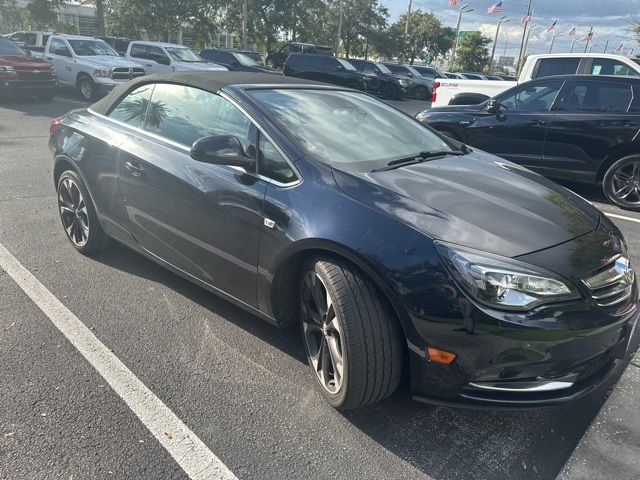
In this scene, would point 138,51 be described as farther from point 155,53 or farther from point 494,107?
point 494,107

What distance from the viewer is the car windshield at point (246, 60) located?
18.7 m

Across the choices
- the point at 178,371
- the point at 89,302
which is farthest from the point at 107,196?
the point at 178,371

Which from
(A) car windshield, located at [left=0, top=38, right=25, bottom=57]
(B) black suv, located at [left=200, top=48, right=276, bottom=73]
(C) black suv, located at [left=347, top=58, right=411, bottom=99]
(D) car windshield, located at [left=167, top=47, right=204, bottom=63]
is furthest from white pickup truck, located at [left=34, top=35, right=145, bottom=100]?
(C) black suv, located at [left=347, top=58, right=411, bottom=99]

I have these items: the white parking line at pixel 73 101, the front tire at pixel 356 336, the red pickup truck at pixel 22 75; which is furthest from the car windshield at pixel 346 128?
the white parking line at pixel 73 101

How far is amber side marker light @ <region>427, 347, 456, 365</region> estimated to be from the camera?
2.04 meters

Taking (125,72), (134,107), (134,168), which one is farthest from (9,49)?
(134,168)

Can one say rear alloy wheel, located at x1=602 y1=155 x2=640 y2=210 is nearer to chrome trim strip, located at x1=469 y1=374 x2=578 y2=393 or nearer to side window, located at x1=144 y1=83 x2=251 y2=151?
chrome trim strip, located at x1=469 y1=374 x2=578 y2=393

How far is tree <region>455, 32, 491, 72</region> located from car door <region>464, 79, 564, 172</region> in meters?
58.4

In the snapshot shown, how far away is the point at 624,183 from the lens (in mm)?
6117

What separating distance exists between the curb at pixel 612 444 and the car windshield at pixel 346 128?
1674 mm

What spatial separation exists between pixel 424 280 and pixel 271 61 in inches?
1139

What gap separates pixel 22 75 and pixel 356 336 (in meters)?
14.0

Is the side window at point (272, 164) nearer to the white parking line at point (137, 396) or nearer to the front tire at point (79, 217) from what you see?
the white parking line at point (137, 396)

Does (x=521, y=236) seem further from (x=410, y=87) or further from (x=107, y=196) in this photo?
(x=410, y=87)
